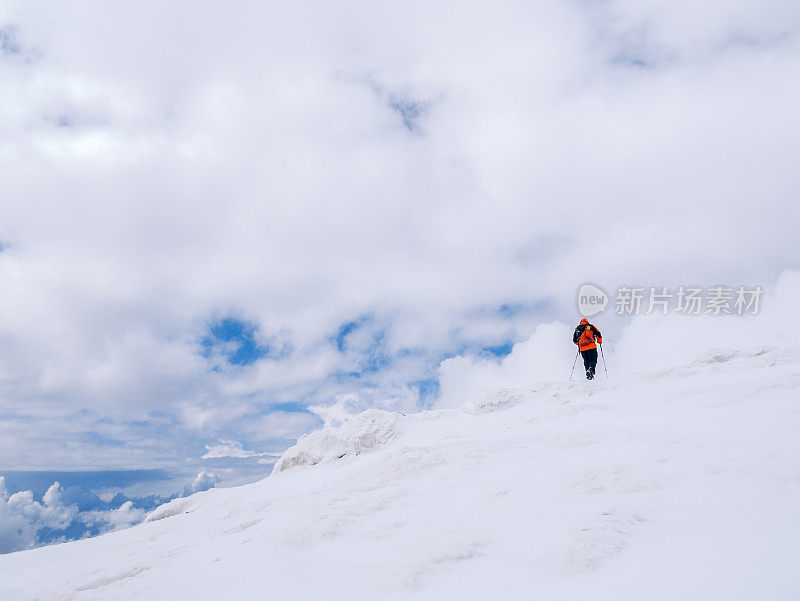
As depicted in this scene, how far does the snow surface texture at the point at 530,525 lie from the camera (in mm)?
6059

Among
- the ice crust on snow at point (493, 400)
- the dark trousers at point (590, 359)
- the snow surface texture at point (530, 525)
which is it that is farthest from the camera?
the dark trousers at point (590, 359)

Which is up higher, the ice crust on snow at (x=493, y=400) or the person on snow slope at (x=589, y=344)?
the person on snow slope at (x=589, y=344)

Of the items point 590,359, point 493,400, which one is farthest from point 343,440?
point 590,359

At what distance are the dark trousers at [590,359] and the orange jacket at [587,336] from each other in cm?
20

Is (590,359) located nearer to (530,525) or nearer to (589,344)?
(589,344)

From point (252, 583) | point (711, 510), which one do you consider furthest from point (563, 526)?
point (252, 583)

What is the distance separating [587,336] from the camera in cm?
2289

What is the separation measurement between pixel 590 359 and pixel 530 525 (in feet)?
55.2

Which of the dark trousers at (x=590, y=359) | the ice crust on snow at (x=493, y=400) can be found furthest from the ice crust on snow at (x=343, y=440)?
the dark trousers at (x=590, y=359)

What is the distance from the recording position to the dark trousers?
74.7 ft

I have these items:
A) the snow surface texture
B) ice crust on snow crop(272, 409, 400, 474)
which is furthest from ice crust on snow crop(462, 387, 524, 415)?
the snow surface texture

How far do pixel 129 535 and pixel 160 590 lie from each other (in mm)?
9552

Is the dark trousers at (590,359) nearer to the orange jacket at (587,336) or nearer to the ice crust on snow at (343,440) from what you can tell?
the orange jacket at (587,336)

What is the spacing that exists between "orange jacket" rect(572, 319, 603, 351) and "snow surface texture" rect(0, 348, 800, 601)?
684cm
